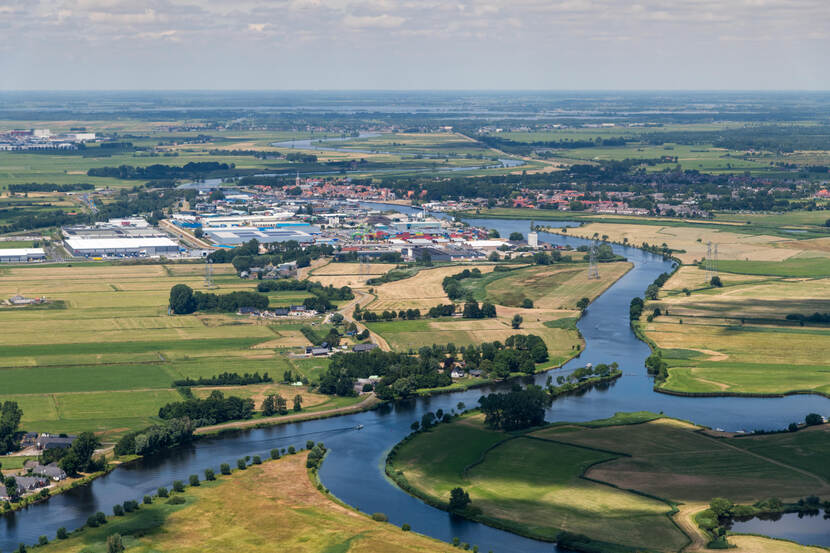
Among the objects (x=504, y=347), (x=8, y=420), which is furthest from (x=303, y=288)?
(x=8, y=420)

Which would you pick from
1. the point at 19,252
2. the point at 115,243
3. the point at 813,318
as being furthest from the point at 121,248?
the point at 813,318

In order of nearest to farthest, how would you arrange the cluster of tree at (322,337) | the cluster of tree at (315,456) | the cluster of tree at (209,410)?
the cluster of tree at (315,456) → the cluster of tree at (209,410) → the cluster of tree at (322,337)

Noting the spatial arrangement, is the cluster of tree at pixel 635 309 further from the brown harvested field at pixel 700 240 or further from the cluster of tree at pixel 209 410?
the cluster of tree at pixel 209 410

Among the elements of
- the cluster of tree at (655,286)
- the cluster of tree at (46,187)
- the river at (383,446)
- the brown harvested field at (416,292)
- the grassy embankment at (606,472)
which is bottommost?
the river at (383,446)

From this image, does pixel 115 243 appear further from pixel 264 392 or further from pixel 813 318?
pixel 813 318

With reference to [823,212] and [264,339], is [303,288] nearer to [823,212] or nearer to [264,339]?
[264,339]

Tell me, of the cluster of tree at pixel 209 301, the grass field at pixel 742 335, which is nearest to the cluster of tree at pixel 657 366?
the grass field at pixel 742 335

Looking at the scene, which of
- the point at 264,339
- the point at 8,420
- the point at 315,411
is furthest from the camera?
the point at 264,339

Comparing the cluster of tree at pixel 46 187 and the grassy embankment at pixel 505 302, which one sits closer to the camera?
the grassy embankment at pixel 505 302
